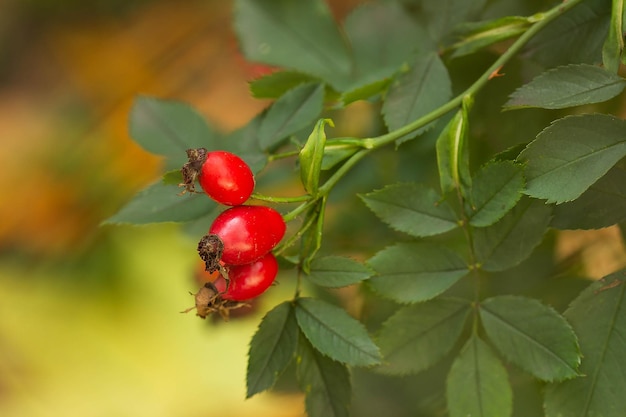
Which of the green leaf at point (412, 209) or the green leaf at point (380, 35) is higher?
the green leaf at point (380, 35)

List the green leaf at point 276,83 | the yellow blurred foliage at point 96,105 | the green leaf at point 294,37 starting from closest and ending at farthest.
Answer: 1. the green leaf at point 276,83
2. the green leaf at point 294,37
3. the yellow blurred foliage at point 96,105

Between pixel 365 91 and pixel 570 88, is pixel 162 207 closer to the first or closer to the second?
pixel 365 91

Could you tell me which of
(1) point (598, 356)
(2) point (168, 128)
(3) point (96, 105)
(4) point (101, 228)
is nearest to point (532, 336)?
(1) point (598, 356)

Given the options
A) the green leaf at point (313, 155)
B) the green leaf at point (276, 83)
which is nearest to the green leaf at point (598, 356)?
the green leaf at point (313, 155)

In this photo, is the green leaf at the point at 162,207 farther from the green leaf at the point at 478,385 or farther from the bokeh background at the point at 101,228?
the bokeh background at the point at 101,228

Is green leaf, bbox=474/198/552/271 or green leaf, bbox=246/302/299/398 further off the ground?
green leaf, bbox=246/302/299/398

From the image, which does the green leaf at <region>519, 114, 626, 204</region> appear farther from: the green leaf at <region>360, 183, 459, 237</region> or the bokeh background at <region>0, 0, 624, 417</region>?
the bokeh background at <region>0, 0, 624, 417</region>

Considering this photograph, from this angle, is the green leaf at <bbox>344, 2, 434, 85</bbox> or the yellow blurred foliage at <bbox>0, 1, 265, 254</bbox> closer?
the green leaf at <bbox>344, 2, 434, 85</bbox>

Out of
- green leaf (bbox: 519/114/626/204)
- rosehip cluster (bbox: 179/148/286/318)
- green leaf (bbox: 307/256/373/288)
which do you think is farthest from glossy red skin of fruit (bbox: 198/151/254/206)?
green leaf (bbox: 519/114/626/204)
